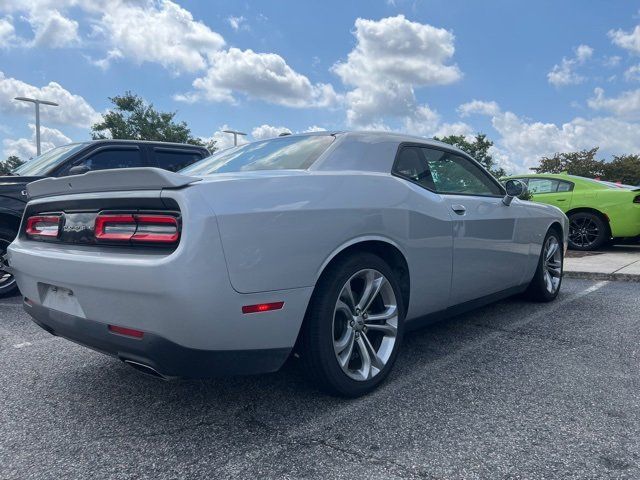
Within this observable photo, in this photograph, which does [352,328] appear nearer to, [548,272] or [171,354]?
[171,354]

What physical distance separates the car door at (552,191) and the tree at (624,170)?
2739 centimetres

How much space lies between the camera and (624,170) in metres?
32.0

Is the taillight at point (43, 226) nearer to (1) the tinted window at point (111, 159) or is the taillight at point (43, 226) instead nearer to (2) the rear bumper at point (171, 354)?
(2) the rear bumper at point (171, 354)

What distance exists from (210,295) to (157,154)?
16.0ft

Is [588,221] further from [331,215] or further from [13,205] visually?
[13,205]

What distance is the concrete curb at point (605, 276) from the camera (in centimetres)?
595

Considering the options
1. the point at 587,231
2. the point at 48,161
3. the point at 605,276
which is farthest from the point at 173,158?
the point at 587,231

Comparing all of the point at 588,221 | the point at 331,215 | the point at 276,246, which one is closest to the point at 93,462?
the point at 276,246

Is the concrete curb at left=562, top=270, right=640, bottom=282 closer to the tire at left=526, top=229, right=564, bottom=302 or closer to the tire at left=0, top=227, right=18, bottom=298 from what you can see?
the tire at left=526, top=229, right=564, bottom=302

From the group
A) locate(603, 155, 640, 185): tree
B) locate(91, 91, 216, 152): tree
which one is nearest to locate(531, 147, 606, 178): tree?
locate(603, 155, 640, 185): tree

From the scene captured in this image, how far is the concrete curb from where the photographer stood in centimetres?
595

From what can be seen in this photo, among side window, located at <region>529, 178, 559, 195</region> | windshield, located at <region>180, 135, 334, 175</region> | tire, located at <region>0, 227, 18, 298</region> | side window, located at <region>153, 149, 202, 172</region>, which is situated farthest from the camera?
side window, located at <region>529, 178, 559, 195</region>

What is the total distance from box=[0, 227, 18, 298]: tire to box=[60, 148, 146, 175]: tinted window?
84 centimetres

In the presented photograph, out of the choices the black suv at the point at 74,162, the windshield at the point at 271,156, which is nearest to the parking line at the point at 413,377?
the windshield at the point at 271,156
